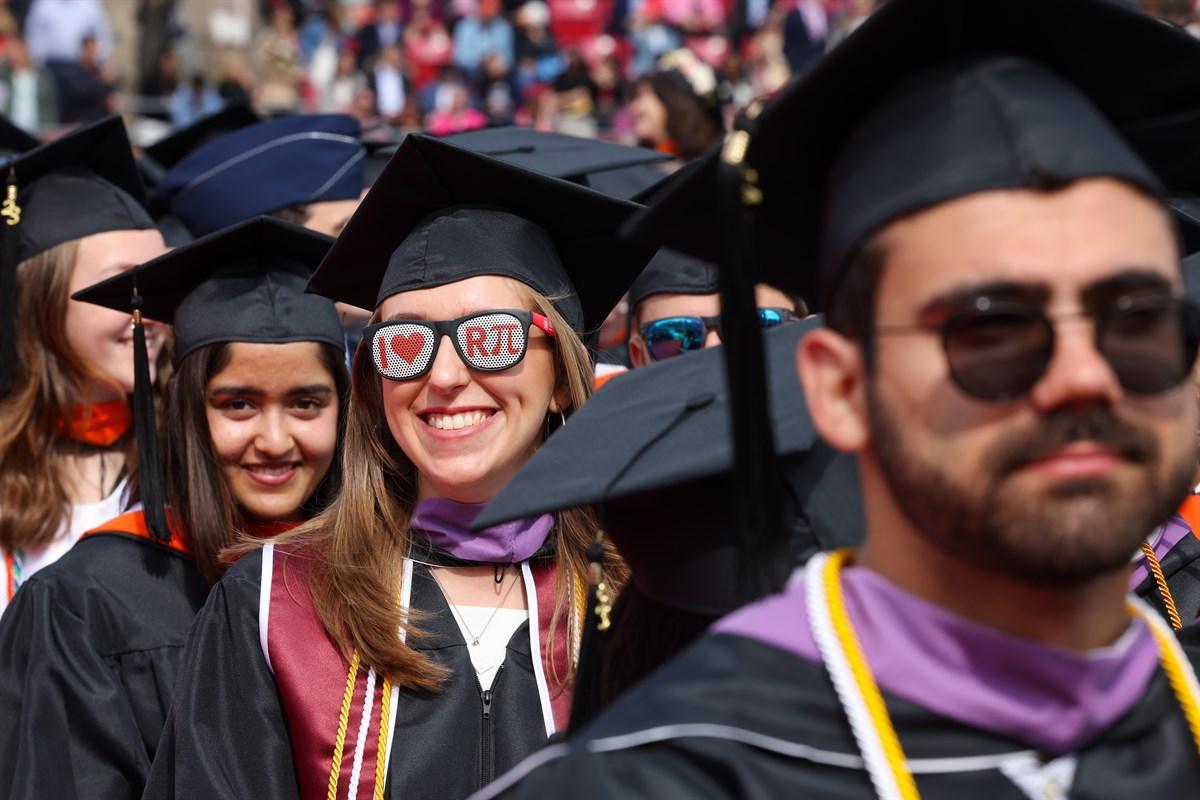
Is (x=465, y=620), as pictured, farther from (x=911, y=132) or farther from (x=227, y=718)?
(x=911, y=132)

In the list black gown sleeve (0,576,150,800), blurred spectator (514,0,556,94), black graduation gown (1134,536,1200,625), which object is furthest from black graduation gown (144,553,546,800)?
blurred spectator (514,0,556,94)

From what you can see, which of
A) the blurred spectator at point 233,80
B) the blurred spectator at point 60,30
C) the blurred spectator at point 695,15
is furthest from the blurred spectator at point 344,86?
the blurred spectator at point 695,15

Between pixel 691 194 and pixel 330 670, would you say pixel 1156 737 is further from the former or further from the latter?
pixel 330 670

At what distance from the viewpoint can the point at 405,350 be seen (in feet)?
11.0

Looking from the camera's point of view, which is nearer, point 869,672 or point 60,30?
point 869,672

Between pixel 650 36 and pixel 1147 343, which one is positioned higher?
pixel 650 36


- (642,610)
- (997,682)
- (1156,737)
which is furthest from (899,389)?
(642,610)

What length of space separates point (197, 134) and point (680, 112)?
215 centimetres

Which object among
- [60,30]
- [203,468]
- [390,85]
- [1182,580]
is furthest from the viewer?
[390,85]

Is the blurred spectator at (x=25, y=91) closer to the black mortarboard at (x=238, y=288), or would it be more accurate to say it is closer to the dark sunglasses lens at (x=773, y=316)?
the black mortarboard at (x=238, y=288)

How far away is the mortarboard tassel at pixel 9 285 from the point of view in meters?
4.74

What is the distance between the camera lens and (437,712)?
3.16 metres

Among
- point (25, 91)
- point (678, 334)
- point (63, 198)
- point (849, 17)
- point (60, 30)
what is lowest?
point (678, 334)

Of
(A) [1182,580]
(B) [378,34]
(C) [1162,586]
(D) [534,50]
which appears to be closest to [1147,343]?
(C) [1162,586]
